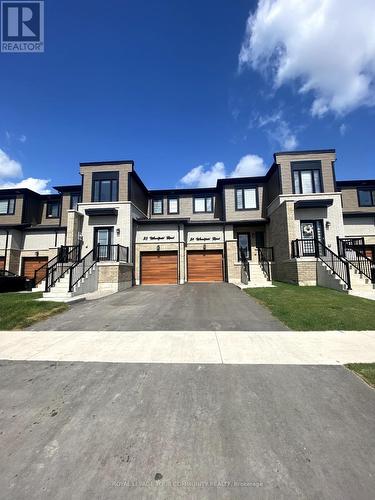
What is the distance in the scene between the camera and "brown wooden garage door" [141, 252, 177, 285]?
66.7 feet

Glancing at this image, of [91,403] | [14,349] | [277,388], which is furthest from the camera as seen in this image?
[14,349]

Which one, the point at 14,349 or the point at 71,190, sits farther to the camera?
the point at 71,190

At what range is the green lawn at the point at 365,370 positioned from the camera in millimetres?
3906

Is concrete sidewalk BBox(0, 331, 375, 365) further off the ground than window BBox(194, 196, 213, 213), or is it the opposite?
window BBox(194, 196, 213, 213)

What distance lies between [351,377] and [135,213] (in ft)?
62.6

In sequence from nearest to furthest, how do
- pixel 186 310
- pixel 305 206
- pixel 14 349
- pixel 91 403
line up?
pixel 91 403 → pixel 14 349 → pixel 186 310 → pixel 305 206

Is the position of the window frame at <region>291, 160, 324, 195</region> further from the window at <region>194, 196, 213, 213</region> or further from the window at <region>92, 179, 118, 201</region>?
the window at <region>92, 179, 118, 201</region>

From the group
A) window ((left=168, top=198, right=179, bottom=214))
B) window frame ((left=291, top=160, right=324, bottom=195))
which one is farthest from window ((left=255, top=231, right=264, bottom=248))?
window ((left=168, top=198, right=179, bottom=214))

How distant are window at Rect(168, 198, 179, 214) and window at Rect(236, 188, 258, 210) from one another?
585cm

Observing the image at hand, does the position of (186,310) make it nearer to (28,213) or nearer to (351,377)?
(351,377)

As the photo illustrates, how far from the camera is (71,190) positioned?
24.5 meters

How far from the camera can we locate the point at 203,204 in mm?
24078

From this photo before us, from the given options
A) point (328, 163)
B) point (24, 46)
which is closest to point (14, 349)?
point (24, 46)

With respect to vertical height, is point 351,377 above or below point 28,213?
below
